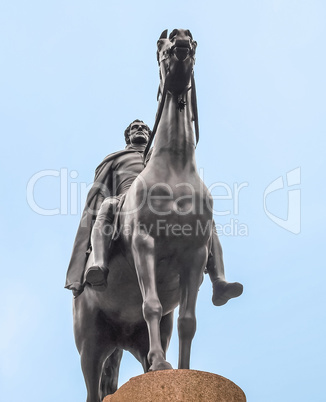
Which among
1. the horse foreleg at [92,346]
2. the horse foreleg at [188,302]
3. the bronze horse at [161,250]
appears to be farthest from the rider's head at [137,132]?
the horse foreleg at [188,302]

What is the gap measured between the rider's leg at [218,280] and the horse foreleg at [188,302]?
2.52 feet

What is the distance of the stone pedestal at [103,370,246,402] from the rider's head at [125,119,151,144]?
5573 mm

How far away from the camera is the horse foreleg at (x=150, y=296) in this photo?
9.54 meters

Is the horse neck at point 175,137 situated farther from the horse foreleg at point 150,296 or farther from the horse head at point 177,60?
the horse foreleg at point 150,296

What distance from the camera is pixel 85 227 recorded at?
12281 mm

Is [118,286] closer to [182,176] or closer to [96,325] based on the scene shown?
[96,325]

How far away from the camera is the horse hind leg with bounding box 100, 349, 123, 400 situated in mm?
12421

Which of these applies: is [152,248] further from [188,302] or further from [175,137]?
[175,137]

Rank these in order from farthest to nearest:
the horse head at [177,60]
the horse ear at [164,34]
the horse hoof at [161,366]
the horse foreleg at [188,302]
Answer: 1. the horse ear at [164,34]
2. the horse head at [177,60]
3. the horse foreleg at [188,302]
4. the horse hoof at [161,366]

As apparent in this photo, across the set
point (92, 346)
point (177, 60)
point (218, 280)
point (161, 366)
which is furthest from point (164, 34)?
point (161, 366)

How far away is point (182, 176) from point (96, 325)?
2.80m

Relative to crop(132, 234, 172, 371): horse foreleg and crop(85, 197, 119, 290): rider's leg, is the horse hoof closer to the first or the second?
crop(132, 234, 172, 371): horse foreleg

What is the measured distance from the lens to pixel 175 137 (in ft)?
36.0

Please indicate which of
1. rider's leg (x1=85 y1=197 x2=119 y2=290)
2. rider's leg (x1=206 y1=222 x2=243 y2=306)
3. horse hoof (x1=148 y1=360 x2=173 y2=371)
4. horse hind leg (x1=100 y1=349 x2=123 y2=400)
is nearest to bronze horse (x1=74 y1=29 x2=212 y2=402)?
horse hoof (x1=148 y1=360 x2=173 y2=371)
